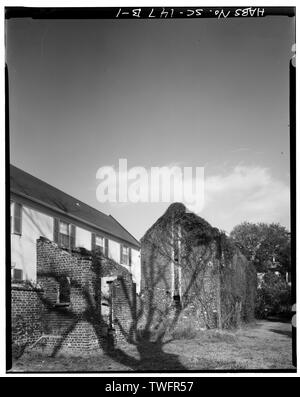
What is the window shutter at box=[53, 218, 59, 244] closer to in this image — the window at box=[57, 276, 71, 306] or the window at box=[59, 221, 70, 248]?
the window at box=[59, 221, 70, 248]

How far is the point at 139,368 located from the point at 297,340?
2018 millimetres

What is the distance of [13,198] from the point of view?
4.87 meters

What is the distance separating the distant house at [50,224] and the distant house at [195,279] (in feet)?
2.13

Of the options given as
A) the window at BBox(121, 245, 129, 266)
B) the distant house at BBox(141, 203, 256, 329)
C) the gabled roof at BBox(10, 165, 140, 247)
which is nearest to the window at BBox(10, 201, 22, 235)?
the gabled roof at BBox(10, 165, 140, 247)

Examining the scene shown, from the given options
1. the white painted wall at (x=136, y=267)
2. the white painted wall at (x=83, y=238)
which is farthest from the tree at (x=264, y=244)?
the white painted wall at (x=83, y=238)

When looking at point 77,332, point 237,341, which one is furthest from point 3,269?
point 237,341

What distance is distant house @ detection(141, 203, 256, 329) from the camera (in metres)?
6.80

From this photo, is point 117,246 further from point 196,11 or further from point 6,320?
point 196,11

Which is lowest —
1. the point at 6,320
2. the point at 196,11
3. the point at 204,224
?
the point at 6,320

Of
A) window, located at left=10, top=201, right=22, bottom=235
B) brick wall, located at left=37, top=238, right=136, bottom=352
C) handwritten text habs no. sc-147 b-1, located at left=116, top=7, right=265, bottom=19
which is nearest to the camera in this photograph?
handwritten text habs no. sc-147 b-1, located at left=116, top=7, right=265, bottom=19

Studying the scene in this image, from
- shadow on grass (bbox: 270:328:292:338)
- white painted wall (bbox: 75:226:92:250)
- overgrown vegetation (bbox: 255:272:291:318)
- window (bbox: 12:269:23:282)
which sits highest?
white painted wall (bbox: 75:226:92:250)

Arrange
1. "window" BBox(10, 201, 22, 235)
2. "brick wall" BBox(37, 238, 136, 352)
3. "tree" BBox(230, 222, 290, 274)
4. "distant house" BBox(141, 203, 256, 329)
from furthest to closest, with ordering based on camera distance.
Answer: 1. "distant house" BBox(141, 203, 256, 329)
2. "brick wall" BBox(37, 238, 136, 352)
3. "tree" BBox(230, 222, 290, 274)
4. "window" BBox(10, 201, 22, 235)

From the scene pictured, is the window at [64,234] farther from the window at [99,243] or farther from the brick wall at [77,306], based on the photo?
the window at [99,243]

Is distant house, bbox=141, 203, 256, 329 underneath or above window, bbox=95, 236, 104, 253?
underneath
